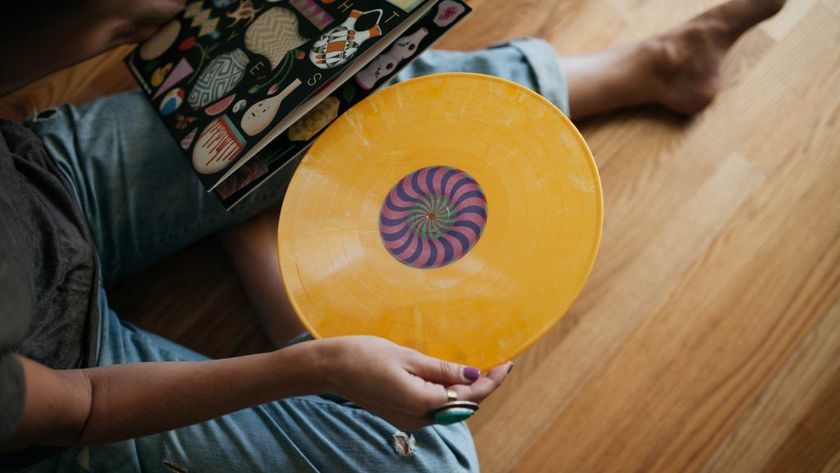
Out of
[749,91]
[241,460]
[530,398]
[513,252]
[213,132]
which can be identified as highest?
[213,132]

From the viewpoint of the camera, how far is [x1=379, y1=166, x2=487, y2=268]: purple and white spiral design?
635mm

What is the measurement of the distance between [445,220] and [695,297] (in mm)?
484

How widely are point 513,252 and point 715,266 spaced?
48 centimetres

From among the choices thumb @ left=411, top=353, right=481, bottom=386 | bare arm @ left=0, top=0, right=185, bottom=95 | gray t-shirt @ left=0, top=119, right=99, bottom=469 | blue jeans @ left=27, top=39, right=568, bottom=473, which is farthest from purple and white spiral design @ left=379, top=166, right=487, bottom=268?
bare arm @ left=0, top=0, right=185, bottom=95

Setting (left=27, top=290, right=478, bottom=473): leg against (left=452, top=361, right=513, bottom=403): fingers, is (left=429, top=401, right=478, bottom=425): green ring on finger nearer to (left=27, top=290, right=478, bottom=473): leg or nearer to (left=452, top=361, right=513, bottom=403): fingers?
(left=452, top=361, right=513, bottom=403): fingers

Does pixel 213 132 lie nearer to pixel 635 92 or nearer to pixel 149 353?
pixel 149 353

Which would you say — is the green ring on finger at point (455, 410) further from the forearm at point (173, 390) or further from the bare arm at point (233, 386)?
the forearm at point (173, 390)

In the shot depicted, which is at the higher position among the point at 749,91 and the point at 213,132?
the point at 213,132

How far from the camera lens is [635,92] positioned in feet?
3.18

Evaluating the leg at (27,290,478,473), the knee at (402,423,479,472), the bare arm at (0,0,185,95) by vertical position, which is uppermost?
the bare arm at (0,0,185,95)

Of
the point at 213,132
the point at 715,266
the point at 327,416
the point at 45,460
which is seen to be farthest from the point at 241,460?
the point at 715,266

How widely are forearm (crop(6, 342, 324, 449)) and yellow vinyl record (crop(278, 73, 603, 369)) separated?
0.06m

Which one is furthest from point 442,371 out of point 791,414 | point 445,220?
point 791,414

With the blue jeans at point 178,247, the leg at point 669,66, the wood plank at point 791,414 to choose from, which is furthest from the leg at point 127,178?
the wood plank at point 791,414
